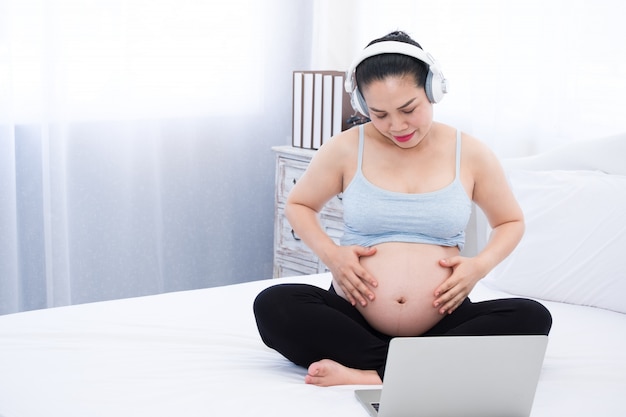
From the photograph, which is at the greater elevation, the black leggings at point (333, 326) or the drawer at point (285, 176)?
the drawer at point (285, 176)

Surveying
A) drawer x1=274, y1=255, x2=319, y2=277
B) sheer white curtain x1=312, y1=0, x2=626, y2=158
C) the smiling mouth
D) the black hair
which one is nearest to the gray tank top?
the smiling mouth

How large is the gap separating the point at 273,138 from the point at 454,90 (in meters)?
0.73

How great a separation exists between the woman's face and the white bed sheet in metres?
0.48

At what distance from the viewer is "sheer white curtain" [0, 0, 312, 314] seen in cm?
255

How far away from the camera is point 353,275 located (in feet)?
5.30

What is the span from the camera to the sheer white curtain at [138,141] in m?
2.55

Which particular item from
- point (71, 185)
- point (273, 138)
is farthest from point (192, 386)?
point (273, 138)

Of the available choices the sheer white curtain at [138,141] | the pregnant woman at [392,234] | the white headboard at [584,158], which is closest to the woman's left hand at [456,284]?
the pregnant woman at [392,234]

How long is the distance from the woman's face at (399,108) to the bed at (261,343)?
0.49 m

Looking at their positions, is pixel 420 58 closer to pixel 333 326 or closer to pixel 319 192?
pixel 319 192

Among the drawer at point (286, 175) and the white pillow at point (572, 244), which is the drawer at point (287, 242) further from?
the white pillow at point (572, 244)

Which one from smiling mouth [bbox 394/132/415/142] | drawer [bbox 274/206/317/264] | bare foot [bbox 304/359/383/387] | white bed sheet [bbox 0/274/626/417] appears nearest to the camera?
white bed sheet [bbox 0/274/626/417]

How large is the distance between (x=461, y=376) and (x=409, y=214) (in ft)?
1.39

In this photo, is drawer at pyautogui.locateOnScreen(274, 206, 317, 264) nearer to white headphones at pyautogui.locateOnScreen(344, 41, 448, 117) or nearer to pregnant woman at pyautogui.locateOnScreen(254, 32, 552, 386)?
pregnant woman at pyautogui.locateOnScreen(254, 32, 552, 386)
